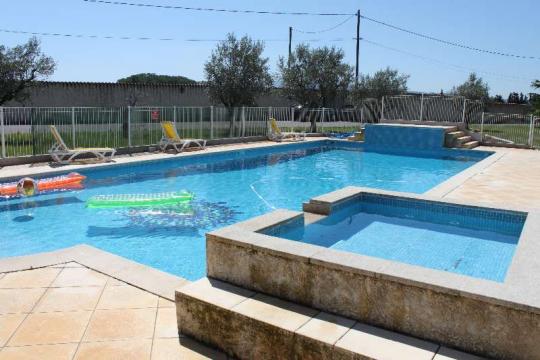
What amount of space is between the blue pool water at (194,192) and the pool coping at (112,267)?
3.22 feet

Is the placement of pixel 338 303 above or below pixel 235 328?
above

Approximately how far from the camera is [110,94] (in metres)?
24.8

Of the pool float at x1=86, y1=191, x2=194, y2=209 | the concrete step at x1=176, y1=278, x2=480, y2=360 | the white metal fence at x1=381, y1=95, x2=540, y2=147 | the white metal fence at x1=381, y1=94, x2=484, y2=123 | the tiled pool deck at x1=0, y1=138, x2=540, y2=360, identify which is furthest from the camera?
the white metal fence at x1=381, y1=94, x2=484, y2=123

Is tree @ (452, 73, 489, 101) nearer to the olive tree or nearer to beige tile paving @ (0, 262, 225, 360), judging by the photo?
the olive tree

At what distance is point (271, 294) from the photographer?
350 centimetres

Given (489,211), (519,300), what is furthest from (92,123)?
(519,300)

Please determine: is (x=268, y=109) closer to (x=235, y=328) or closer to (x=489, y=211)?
(x=489, y=211)

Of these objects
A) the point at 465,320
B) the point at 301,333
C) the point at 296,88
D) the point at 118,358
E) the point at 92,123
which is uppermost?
the point at 296,88

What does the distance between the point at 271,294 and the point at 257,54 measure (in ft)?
59.6

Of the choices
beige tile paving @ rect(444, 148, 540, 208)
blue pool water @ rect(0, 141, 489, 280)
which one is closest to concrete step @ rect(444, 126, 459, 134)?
blue pool water @ rect(0, 141, 489, 280)

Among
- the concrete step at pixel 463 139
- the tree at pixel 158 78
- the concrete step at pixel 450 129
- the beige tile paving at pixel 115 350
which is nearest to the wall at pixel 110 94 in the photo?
the concrete step at pixel 450 129

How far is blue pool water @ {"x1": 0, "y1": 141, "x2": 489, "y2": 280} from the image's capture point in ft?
22.1

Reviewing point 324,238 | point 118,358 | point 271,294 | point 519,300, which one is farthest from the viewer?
point 324,238

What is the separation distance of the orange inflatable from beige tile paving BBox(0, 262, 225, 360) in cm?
538
